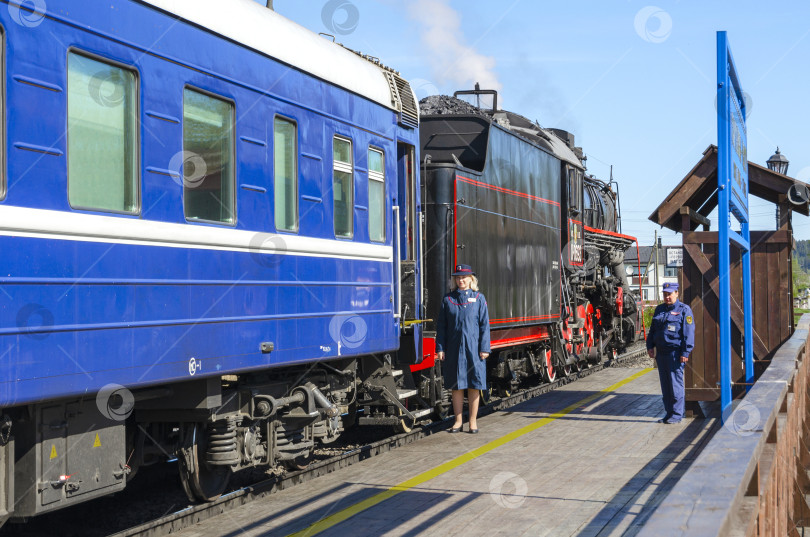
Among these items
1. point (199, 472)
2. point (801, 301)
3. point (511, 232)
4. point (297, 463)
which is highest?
point (511, 232)

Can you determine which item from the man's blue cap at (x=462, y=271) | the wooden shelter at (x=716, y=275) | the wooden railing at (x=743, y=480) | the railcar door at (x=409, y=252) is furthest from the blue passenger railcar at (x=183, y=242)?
the wooden shelter at (x=716, y=275)

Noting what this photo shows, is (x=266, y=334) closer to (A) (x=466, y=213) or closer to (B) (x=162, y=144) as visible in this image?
(B) (x=162, y=144)

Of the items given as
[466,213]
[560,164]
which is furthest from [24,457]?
[560,164]

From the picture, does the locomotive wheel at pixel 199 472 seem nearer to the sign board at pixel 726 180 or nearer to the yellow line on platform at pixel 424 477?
the yellow line on platform at pixel 424 477

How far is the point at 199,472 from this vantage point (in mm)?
7258

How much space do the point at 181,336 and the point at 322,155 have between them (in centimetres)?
251

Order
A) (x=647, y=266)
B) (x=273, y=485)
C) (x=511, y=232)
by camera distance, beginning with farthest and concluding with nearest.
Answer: (x=647, y=266) < (x=511, y=232) < (x=273, y=485)

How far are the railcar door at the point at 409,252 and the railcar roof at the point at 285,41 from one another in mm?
879

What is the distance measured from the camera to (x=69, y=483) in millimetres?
5504

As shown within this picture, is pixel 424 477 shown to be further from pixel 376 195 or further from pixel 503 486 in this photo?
pixel 376 195

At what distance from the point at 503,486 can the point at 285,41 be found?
4.02m

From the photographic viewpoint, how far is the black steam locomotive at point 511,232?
37.3 feet

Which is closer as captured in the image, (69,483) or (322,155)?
(69,483)

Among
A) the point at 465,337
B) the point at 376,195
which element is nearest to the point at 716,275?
the point at 465,337
